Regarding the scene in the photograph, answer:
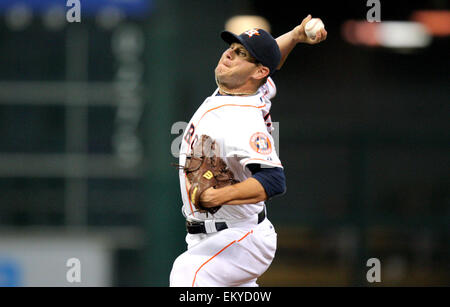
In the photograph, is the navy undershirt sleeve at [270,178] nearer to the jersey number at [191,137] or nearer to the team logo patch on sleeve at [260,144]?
the team logo patch on sleeve at [260,144]

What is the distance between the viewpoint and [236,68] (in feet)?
12.7

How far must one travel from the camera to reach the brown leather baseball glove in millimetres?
3654

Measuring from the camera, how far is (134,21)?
7.93m

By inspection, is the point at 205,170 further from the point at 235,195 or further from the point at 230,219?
the point at 230,219

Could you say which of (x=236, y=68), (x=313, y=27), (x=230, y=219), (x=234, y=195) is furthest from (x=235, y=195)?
(x=313, y=27)

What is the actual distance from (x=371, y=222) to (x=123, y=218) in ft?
7.22

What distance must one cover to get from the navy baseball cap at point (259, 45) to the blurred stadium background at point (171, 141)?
388 cm

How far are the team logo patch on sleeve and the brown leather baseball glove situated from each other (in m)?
0.16

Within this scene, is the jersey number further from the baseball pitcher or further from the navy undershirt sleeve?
the navy undershirt sleeve

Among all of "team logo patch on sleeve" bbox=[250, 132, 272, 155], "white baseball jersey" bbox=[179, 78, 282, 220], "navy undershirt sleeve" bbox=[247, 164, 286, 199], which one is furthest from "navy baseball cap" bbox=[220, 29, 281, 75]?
"navy undershirt sleeve" bbox=[247, 164, 286, 199]

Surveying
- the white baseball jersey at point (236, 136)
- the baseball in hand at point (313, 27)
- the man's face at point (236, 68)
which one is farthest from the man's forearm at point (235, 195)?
the baseball in hand at point (313, 27)

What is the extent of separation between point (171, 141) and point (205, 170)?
13.7ft
